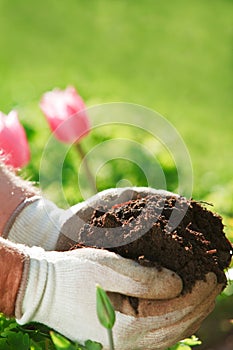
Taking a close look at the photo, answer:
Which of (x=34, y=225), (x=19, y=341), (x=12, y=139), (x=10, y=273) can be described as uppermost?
(x=12, y=139)

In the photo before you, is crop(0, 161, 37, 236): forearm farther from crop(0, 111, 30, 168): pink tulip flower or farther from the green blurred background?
the green blurred background

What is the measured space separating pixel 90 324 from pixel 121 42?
6.19m

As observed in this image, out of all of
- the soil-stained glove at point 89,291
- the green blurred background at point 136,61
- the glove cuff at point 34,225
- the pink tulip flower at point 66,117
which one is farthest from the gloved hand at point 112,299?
the green blurred background at point 136,61

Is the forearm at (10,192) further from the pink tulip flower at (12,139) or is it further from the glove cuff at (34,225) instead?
the pink tulip flower at (12,139)

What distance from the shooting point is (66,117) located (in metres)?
2.67

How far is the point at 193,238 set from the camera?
1.86 metres

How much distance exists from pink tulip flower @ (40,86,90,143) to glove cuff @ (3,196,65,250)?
0.52 meters

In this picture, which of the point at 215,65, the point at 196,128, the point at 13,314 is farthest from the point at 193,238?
the point at 215,65

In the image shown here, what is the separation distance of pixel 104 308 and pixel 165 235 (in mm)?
327

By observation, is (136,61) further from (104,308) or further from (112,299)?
(104,308)

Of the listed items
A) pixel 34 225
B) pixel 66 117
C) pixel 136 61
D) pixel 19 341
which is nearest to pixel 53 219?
pixel 34 225

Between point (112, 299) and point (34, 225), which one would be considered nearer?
point (112, 299)

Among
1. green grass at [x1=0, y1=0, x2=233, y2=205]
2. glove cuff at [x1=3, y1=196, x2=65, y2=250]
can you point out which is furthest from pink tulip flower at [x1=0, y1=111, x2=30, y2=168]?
green grass at [x1=0, y1=0, x2=233, y2=205]

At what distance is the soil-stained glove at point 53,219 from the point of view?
79.8 inches
